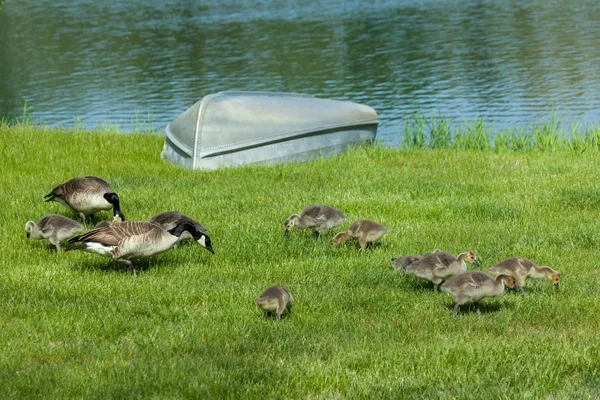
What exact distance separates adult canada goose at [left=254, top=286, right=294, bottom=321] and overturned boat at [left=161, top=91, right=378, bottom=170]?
9.27 metres

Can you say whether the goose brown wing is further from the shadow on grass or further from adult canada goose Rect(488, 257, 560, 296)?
adult canada goose Rect(488, 257, 560, 296)

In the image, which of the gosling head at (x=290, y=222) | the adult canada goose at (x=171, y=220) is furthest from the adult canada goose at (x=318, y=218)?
the adult canada goose at (x=171, y=220)

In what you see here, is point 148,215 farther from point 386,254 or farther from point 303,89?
point 303,89

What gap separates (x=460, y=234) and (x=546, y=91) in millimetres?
21035

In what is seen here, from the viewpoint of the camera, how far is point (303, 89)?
34906mm

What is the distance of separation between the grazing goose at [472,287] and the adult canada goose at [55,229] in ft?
16.8

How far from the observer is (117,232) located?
10.1m

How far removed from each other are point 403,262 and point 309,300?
1.19 m

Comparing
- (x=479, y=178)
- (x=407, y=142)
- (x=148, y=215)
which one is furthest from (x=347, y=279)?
(x=407, y=142)

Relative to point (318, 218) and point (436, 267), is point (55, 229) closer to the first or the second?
point (318, 218)

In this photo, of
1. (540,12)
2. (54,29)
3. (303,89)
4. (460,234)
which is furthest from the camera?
(54,29)

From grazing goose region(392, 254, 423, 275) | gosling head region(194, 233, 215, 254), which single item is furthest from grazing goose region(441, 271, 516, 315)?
gosling head region(194, 233, 215, 254)

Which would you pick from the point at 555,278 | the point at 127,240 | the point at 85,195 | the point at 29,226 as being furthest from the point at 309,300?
the point at 85,195

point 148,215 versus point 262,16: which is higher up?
point 148,215
